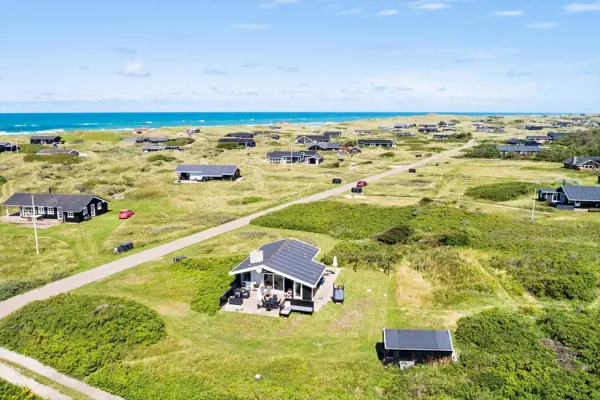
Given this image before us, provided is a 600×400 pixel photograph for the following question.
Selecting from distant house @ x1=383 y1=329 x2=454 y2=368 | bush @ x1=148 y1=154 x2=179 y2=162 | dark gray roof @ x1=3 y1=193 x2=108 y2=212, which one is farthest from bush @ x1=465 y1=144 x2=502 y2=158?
distant house @ x1=383 y1=329 x2=454 y2=368

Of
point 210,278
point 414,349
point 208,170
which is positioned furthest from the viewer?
point 208,170

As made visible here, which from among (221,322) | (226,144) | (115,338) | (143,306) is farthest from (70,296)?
(226,144)

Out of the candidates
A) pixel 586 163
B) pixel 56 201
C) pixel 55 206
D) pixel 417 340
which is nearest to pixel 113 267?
pixel 55 206

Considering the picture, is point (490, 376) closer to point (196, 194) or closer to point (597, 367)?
point (597, 367)

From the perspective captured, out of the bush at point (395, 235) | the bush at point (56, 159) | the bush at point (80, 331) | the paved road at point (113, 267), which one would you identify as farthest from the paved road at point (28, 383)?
the bush at point (56, 159)

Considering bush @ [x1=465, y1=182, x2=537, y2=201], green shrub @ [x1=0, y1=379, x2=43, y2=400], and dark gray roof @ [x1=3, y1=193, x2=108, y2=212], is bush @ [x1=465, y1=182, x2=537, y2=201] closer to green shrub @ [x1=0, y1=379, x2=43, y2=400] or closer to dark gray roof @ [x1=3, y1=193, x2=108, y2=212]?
dark gray roof @ [x1=3, y1=193, x2=108, y2=212]

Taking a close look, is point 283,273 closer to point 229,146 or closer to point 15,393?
point 15,393
